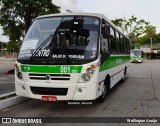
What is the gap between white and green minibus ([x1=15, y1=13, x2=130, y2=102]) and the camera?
23.5ft

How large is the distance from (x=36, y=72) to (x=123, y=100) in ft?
11.3

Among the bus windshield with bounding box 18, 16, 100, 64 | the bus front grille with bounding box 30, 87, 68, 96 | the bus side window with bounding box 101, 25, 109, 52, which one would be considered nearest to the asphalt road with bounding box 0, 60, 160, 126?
the bus front grille with bounding box 30, 87, 68, 96

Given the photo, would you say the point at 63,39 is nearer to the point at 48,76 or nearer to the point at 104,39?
the point at 48,76

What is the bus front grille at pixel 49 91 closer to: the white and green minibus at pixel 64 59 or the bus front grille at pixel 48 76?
the white and green minibus at pixel 64 59

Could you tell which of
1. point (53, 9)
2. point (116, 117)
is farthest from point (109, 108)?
point (53, 9)

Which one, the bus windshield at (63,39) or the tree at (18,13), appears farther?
the tree at (18,13)

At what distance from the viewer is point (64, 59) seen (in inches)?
285

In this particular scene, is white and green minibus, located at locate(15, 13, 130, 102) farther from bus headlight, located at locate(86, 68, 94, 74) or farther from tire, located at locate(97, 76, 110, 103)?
tire, located at locate(97, 76, 110, 103)

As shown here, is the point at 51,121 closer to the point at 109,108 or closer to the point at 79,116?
the point at 79,116

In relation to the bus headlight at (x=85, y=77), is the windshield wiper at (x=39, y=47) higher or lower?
higher

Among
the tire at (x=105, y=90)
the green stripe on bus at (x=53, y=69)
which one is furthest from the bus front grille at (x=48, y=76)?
the tire at (x=105, y=90)

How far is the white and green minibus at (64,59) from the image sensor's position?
716 cm

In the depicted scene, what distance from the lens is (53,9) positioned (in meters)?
18.4

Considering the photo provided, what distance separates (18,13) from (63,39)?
1162 cm
